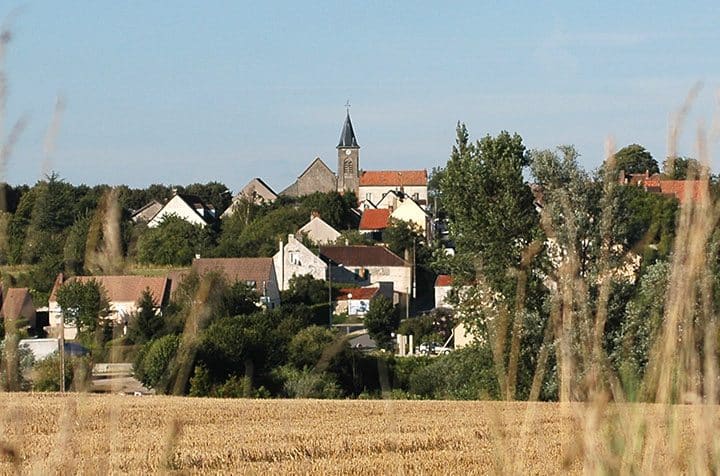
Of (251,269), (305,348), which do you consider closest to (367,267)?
(251,269)

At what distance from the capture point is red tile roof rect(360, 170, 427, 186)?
113 m

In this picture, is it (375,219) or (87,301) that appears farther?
(375,219)

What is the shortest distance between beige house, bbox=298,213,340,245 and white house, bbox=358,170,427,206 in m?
35.3

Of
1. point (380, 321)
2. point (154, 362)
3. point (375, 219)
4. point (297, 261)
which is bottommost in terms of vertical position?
point (380, 321)

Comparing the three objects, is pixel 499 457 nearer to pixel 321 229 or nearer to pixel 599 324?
pixel 599 324

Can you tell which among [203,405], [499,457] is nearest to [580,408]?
[499,457]

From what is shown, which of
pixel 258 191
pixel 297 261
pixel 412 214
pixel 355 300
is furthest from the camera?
pixel 258 191

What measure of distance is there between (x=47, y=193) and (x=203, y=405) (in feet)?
43.6

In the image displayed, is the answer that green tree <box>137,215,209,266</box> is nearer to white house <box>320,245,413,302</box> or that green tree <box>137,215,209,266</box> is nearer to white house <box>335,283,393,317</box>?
white house <box>335,283,393,317</box>

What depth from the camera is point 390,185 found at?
11169 cm

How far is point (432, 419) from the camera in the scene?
521 inches

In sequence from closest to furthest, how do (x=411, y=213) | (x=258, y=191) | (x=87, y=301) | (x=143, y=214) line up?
(x=87, y=301), (x=143, y=214), (x=411, y=213), (x=258, y=191)

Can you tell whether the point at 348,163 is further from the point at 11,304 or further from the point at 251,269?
the point at 11,304

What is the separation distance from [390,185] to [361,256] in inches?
1818
